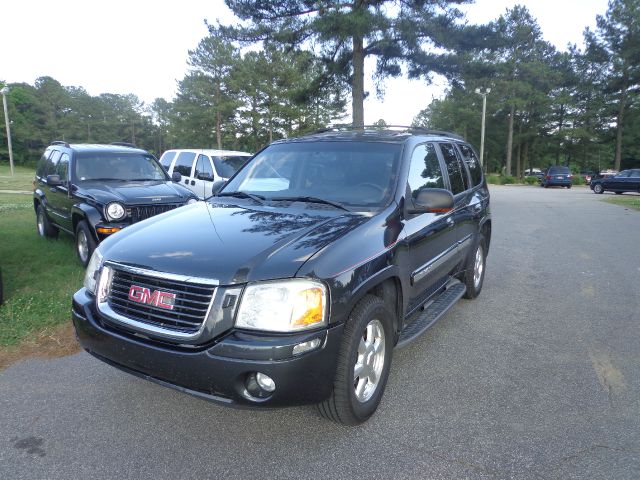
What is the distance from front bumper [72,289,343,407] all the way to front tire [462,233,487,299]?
3.19 metres

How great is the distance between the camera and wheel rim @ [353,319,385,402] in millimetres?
2914

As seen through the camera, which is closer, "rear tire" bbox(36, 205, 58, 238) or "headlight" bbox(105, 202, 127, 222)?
"headlight" bbox(105, 202, 127, 222)

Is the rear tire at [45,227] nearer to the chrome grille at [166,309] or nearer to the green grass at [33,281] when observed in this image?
the green grass at [33,281]

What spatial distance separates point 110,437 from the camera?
2.81m

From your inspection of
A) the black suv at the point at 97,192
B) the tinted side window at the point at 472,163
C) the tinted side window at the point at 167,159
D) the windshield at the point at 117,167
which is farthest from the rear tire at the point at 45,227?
the tinted side window at the point at 472,163

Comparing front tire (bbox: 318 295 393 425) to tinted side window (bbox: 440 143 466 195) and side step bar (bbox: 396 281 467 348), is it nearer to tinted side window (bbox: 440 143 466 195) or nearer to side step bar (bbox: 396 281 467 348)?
side step bar (bbox: 396 281 467 348)

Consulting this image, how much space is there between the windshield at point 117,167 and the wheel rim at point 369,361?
244 inches

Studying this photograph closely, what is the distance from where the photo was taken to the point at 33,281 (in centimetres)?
589

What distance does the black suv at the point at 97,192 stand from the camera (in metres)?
6.53

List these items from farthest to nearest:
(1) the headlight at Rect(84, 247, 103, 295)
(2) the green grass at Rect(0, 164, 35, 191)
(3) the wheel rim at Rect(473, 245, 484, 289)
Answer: (2) the green grass at Rect(0, 164, 35, 191), (3) the wheel rim at Rect(473, 245, 484, 289), (1) the headlight at Rect(84, 247, 103, 295)

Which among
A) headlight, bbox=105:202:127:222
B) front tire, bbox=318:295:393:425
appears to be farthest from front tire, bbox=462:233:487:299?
headlight, bbox=105:202:127:222

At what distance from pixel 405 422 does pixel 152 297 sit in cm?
175

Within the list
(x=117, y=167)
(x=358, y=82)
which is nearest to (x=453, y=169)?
(x=117, y=167)

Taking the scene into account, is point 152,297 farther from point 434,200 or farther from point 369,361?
point 434,200
